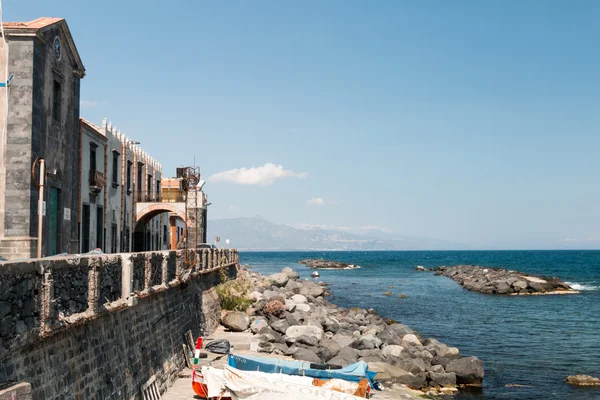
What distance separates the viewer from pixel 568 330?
38.6 metres

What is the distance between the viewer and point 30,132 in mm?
21500

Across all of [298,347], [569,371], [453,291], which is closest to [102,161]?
[298,347]

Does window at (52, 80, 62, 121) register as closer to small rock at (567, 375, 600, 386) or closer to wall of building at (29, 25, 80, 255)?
Result: wall of building at (29, 25, 80, 255)

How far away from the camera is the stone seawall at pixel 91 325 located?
8820 millimetres

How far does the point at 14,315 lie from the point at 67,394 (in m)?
2.64

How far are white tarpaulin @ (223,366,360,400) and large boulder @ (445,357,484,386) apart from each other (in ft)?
27.6

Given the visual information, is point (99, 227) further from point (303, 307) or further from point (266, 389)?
point (266, 389)

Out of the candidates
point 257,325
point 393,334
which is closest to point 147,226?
point 257,325

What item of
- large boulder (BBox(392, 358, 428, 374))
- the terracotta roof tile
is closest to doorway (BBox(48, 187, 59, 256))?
the terracotta roof tile

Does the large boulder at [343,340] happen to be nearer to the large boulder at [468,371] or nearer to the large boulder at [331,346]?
the large boulder at [331,346]

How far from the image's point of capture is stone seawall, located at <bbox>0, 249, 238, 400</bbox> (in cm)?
882

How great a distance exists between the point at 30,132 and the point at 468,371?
19.9 m

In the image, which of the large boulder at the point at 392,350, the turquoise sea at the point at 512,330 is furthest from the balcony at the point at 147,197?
the large boulder at the point at 392,350

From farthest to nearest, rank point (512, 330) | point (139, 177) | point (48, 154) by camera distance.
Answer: point (139, 177)
point (512, 330)
point (48, 154)
